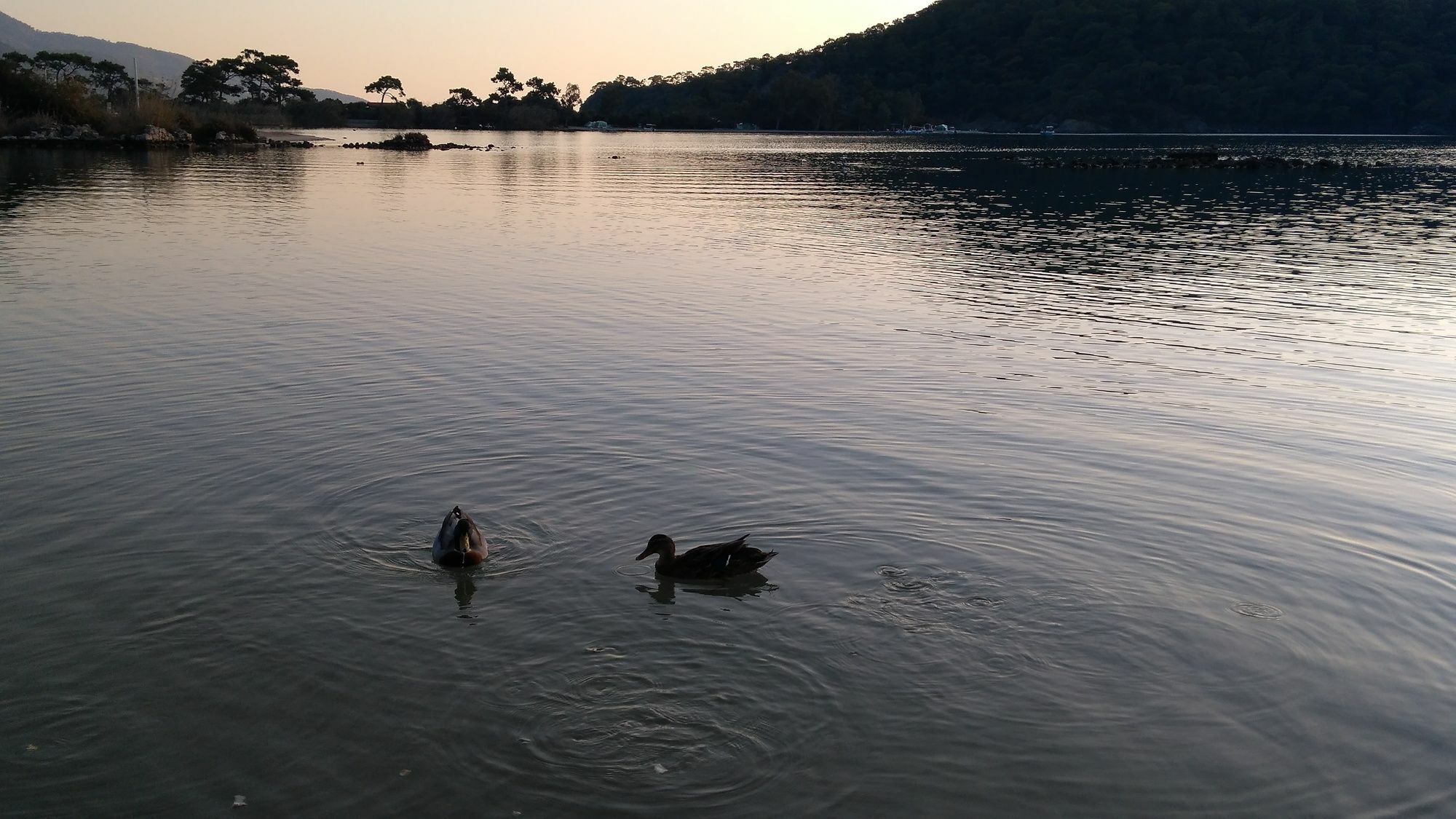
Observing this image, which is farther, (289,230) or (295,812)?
(289,230)

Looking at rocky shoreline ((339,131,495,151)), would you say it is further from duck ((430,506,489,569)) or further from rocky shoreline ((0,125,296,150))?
duck ((430,506,489,569))

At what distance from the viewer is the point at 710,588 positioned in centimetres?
1176

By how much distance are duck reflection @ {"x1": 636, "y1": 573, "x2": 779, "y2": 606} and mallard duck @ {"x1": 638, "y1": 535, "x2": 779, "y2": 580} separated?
0.06 metres

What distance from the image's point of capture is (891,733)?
8.91 metres

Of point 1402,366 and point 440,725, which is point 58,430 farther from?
point 1402,366

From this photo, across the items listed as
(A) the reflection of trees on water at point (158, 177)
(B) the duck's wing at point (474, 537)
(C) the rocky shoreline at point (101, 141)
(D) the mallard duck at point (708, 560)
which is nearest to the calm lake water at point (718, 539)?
(D) the mallard duck at point (708, 560)

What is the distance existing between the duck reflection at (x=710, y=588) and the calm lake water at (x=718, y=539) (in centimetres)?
8

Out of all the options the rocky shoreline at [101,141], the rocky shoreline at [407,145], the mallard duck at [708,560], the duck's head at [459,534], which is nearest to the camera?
the duck's head at [459,534]

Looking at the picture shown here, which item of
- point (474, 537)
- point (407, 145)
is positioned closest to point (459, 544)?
point (474, 537)

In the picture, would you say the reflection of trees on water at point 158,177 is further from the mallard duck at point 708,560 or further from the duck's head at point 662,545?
the mallard duck at point 708,560

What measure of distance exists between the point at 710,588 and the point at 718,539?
1370mm

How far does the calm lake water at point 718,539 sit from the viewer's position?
8461 mm

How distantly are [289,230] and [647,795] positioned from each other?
40.1 meters

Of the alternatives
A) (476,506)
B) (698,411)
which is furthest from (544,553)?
(698,411)
